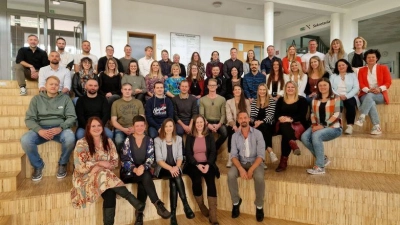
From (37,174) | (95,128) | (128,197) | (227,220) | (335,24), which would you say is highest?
(335,24)

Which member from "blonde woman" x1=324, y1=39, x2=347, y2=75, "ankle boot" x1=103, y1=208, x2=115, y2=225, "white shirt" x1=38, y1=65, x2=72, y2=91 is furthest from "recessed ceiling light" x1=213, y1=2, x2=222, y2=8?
"ankle boot" x1=103, y1=208, x2=115, y2=225

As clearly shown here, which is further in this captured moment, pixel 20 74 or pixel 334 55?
pixel 334 55

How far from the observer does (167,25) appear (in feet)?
27.7

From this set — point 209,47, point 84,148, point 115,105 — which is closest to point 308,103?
point 115,105

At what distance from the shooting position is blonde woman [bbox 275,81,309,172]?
3504mm

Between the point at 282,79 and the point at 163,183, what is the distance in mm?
2525

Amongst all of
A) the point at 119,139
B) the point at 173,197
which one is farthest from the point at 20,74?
the point at 173,197

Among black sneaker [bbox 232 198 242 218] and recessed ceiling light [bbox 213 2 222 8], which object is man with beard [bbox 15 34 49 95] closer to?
black sneaker [bbox 232 198 242 218]

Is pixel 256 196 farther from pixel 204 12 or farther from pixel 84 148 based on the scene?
pixel 204 12

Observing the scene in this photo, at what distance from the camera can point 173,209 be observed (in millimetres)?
2988

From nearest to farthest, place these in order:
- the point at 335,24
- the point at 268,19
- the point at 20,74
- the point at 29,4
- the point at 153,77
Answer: the point at 20,74, the point at 153,77, the point at 29,4, the point at 268,19, the point at 335,24

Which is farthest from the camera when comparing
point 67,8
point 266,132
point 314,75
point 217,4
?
point 217,4

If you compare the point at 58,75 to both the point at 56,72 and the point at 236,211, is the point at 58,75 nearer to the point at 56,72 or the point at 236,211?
the point at 56,72

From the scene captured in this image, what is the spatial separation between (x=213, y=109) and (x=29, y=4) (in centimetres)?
625
